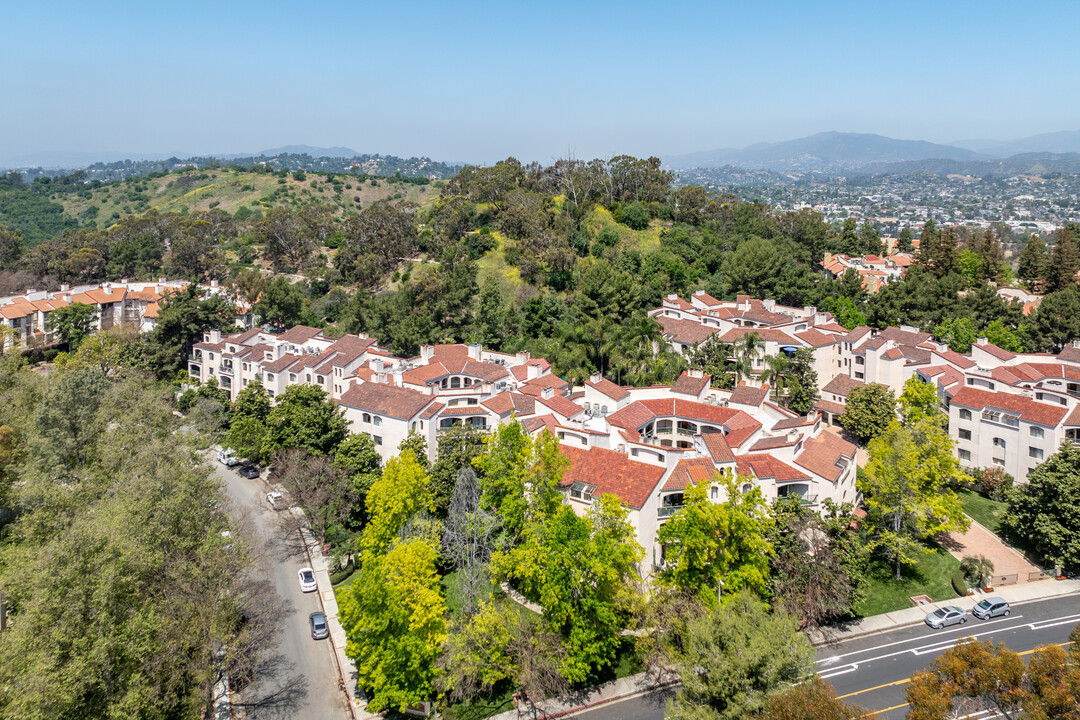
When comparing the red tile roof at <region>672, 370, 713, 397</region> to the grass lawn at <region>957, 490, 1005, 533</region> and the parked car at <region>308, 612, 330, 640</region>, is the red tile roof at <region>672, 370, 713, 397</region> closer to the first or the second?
the grass lawn at <region>957, 490, 1005, 533</region>

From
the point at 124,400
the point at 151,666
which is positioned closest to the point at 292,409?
the point at 124,400

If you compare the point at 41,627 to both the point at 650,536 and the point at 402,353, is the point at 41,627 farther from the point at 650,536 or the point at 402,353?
the point at 402,353

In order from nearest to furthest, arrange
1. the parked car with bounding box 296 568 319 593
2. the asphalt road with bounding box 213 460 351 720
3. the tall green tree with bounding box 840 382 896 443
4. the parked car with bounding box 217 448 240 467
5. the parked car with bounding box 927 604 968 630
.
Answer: the asphalt road with bounding box 213 460 351 720, the parked car with bounding box 927 604 968 630, the parked car with bounding box 296 568 319 593, the tall green tree with bounding box 840 382 896 443, the parked car with bounding box 217 448 240 467

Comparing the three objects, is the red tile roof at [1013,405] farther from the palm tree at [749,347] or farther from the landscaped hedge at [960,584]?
the palm tree at [749,347]

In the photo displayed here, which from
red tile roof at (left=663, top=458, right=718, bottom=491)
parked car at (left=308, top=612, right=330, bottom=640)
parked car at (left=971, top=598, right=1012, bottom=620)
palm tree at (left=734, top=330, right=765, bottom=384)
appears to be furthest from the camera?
palm tree at (left=734, top=330, right=765, bottom=384)

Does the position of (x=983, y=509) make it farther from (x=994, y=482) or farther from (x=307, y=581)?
(x=307, y=581)

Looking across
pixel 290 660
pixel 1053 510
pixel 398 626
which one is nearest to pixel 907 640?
pixel 1053 510

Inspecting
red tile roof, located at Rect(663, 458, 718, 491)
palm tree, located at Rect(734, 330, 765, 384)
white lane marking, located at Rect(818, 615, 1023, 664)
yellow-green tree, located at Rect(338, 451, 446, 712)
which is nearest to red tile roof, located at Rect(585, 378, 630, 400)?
red tile roof, located at Rect(663, 458, 718, 491)
